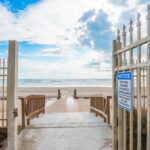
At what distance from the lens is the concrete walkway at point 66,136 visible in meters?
3.29

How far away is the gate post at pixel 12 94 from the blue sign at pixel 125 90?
6.28 ft

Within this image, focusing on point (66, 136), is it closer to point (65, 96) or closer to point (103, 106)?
point (103, 106)

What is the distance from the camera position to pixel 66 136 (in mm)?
3807

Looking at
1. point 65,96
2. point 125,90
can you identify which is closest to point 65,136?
point 125,90

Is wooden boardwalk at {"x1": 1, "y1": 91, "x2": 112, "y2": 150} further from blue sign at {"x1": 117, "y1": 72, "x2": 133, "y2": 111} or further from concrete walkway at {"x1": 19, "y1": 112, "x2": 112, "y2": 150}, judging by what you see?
blue sign at {"x1": 117, "y1": 72, "x2": 133, "y2": 111}

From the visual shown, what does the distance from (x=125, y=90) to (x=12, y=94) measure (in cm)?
202

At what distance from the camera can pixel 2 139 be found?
12.3 feet

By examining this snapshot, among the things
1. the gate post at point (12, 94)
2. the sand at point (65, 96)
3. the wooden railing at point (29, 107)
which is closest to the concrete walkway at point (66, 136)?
the wooden railing at point (29, 107)

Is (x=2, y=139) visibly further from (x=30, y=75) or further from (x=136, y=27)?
(x=30, y=75)

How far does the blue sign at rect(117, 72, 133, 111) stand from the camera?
1.91m

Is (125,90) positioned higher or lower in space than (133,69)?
lower

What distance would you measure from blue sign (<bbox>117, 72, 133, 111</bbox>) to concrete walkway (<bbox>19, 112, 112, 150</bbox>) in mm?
1647

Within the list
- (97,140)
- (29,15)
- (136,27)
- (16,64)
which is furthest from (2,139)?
(29,15)

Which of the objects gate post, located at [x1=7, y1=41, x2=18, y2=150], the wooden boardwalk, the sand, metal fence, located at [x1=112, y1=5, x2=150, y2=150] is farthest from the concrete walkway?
the sand
